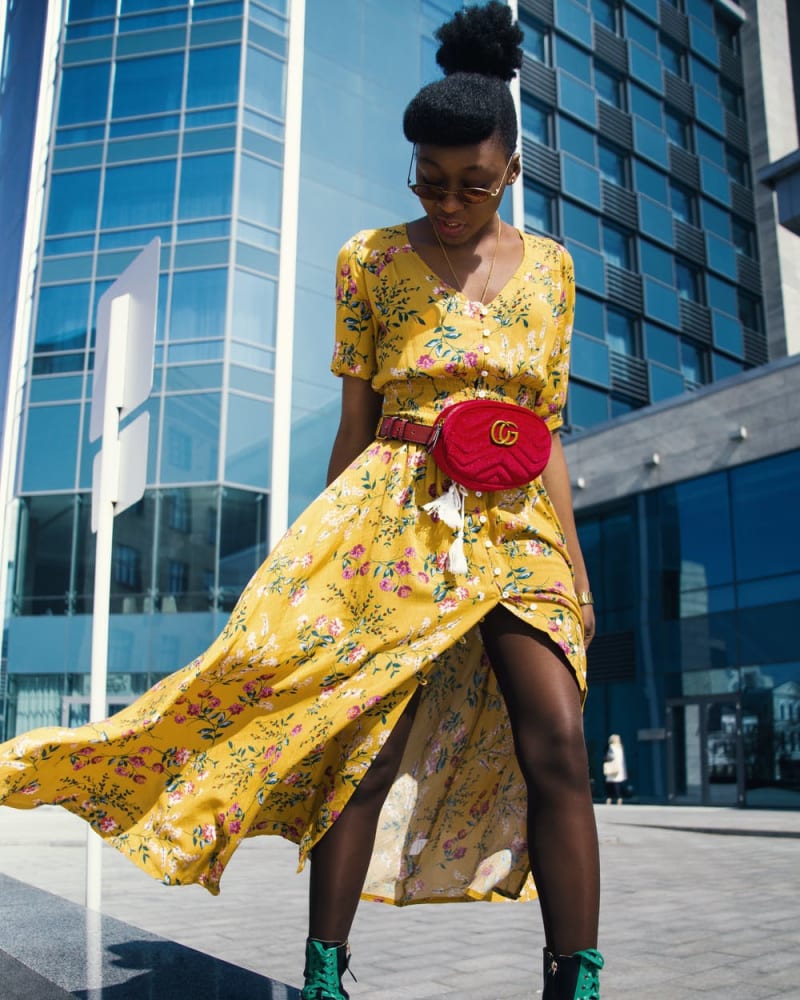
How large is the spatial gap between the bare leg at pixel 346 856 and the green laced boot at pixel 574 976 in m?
0.39

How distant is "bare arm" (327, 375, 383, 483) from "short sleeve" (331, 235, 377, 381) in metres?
0.03

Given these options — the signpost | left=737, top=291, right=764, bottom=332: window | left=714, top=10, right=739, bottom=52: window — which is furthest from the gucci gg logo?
left=714, top=10, right=739, bottom=52: window

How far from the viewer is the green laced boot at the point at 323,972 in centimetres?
194

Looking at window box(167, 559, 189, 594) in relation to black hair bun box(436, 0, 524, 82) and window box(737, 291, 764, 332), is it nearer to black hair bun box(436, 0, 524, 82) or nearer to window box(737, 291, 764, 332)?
black hair bun box(436, 0, 524, 82)

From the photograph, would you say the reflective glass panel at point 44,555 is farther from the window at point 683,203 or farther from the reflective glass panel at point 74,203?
the window at point 683,203

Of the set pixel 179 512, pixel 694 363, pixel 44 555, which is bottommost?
pixel 44 555

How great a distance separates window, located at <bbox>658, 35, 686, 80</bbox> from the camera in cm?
3425

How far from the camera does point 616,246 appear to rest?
1230 inches

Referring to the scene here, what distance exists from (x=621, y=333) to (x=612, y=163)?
A: 546cm

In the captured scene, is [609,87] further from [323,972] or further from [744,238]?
[323,972]

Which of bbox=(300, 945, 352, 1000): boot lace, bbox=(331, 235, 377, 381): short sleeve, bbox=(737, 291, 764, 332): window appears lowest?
bbox=(300, 945, 352, 1000): boot lace

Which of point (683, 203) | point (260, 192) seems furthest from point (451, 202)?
point (683, 203)

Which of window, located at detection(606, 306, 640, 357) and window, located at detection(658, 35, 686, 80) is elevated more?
window, located at detection(658, 35, 686, 80)

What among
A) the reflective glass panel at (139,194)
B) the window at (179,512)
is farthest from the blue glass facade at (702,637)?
the reflective glass panel at (139,194)
